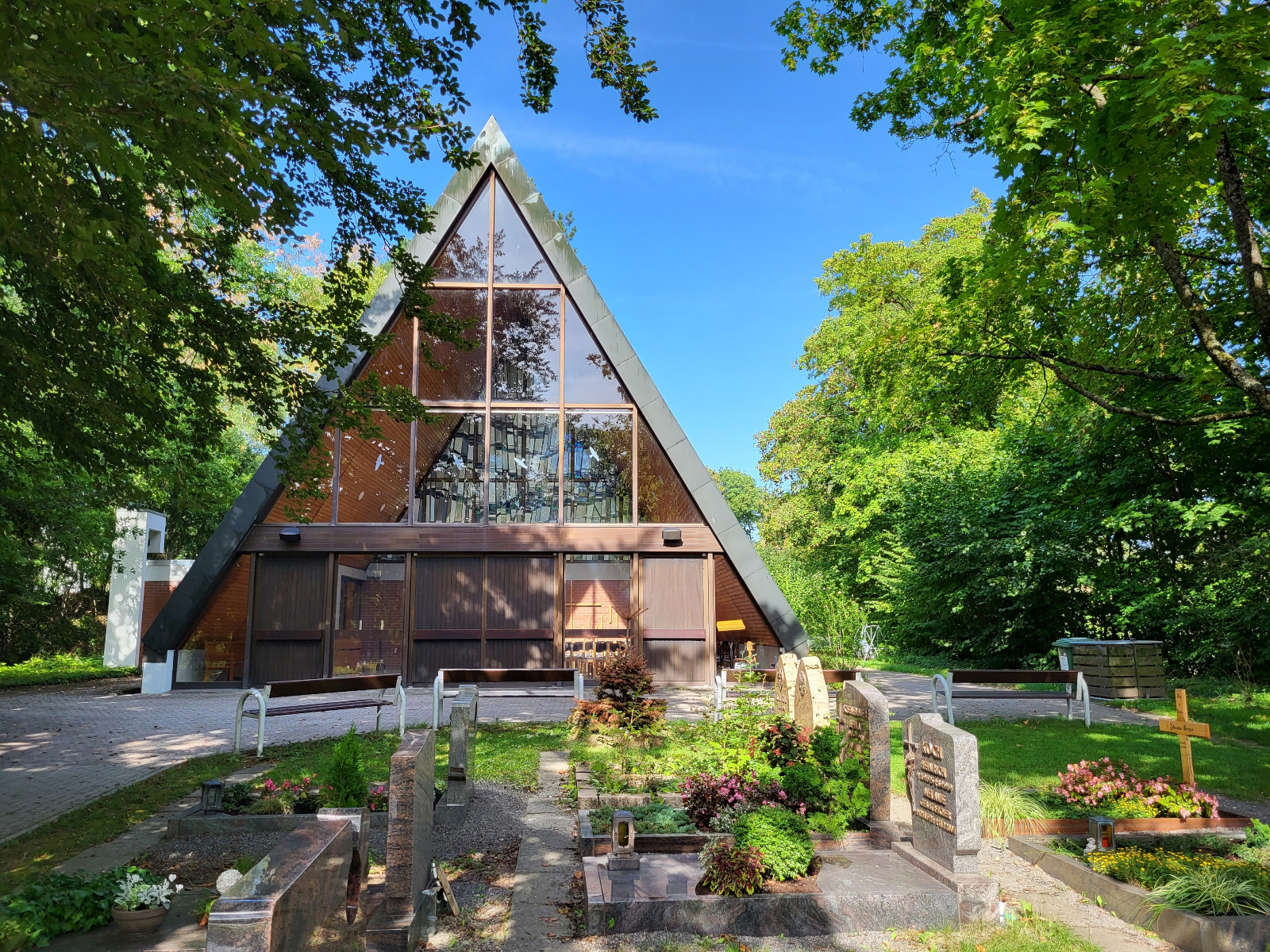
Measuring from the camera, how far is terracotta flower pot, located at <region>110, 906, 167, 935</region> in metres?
4.52

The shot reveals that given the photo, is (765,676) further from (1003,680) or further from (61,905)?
(61,905)

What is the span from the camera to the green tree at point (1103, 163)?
594cm

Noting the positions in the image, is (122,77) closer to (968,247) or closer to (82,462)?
A: (82,462)

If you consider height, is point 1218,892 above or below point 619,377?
below

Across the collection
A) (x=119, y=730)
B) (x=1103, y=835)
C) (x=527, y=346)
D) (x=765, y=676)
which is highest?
(x=527, y=346)

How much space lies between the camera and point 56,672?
59.2ft

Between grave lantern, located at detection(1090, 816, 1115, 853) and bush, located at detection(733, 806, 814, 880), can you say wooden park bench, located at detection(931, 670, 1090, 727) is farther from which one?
bush, located at detection(733, 806, 814, 880)

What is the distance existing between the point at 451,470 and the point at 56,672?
420 inches

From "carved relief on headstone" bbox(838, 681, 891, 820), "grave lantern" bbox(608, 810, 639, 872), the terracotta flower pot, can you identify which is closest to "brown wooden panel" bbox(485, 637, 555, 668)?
"carved relief on headstone" bbox(838, 681, 891, 820)

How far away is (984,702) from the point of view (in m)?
14.4

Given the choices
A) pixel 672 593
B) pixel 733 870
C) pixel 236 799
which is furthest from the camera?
pixel 672 593

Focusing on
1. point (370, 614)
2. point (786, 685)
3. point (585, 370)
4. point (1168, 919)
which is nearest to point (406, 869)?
point (1168, 919)

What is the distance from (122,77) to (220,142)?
60.8 inches

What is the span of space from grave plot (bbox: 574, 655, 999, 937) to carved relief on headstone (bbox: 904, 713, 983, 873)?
0.01 m
